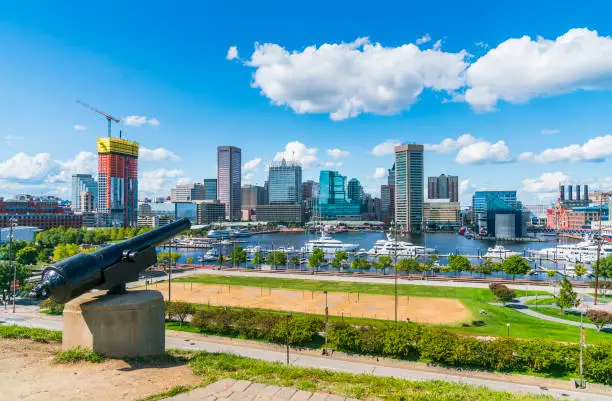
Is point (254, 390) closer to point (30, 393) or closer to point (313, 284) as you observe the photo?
point (30, 393)

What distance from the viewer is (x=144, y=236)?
654 inches

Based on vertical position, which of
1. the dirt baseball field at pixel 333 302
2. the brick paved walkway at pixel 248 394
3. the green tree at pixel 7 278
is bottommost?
the dirt baseball field at pixel 333 302

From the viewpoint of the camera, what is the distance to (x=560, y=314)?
35.7 meters

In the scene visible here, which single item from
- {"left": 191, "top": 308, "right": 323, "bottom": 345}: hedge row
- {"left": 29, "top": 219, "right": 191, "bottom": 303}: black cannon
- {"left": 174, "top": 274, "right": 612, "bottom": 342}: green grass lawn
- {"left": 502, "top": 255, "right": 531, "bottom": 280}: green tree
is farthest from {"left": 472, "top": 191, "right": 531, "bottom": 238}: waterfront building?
{"left": 29, "top": 219, "right": 191, "bottom": 303}: black cannon

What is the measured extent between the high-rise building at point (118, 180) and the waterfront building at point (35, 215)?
40218 mm

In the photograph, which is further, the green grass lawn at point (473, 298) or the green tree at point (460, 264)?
the green tree at point (460, 264)

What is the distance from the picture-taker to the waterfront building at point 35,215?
122562 millimetres

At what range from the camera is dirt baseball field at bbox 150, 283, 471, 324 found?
115 feet

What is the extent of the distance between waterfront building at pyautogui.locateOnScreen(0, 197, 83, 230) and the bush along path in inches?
4958

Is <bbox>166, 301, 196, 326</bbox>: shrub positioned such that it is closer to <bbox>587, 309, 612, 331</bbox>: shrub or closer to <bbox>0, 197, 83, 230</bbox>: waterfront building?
<bbox>587, 309, 612, 331</bbox>: shrub

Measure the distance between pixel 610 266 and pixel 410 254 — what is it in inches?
1675

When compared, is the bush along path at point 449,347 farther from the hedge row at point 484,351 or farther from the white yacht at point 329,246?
the white yacht at point 329,246

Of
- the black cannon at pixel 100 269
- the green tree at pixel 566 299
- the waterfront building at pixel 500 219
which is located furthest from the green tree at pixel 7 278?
Result: the waterfront building at pixel 500 219

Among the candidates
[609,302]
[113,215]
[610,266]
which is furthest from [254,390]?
[113,215]
